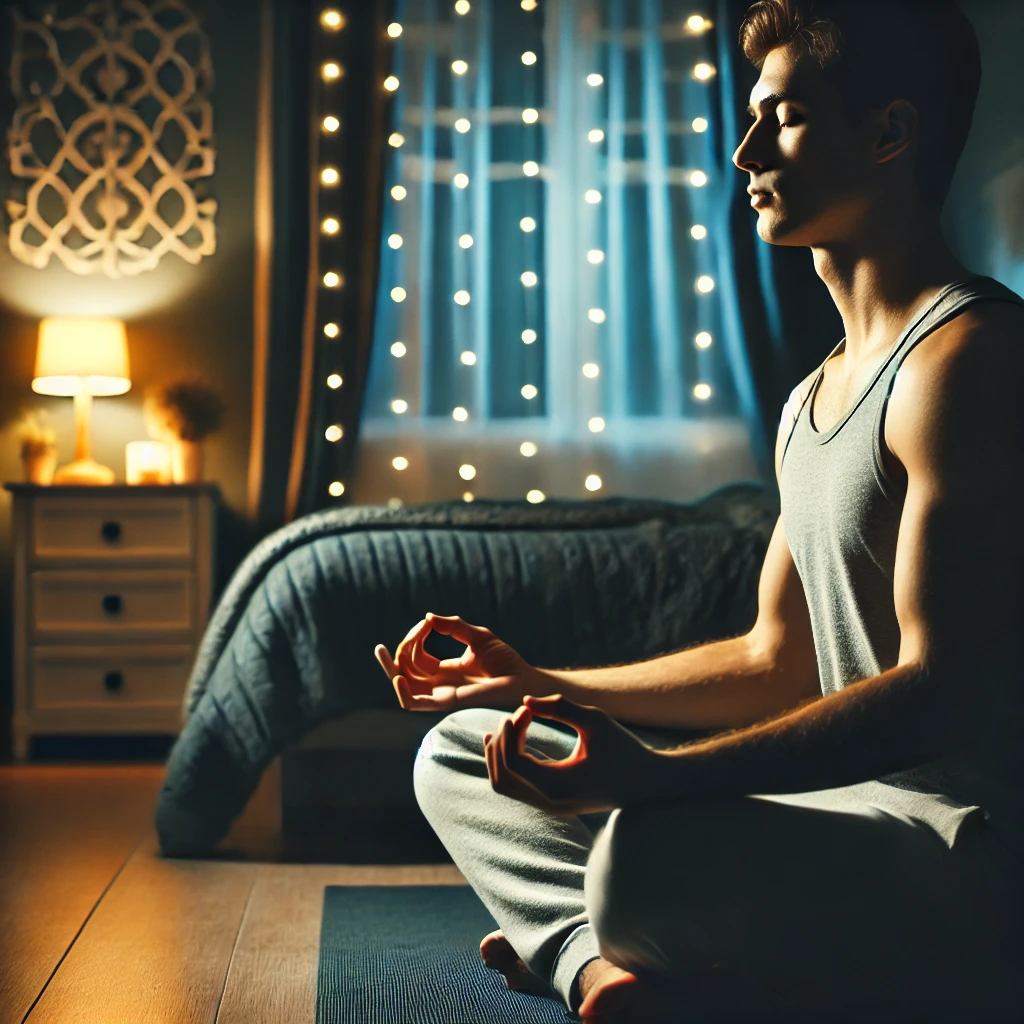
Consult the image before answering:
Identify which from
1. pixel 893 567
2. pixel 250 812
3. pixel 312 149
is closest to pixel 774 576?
pixel 893 567

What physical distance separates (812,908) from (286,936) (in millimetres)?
913

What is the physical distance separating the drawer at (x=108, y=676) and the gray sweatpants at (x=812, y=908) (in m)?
2.54

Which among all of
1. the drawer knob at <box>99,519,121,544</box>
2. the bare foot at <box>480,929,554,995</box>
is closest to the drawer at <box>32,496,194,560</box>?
the drawer knob at <box>99,519,121,544</box>

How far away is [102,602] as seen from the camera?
3.19 meters

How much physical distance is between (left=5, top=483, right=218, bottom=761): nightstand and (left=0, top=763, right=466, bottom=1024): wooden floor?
0.72 m

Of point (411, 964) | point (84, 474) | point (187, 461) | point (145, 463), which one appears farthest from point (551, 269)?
point (411, 964)

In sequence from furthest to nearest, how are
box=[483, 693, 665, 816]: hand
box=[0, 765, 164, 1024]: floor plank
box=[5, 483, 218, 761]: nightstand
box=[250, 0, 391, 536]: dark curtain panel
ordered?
box=[250, 0, 391, 536]: dark curtain panel, box=[5, 483, 218, 761]: nightstand, box=[0, 765, 164, 1024]: floor plank, box=[483, 693, 665, 816]: hand

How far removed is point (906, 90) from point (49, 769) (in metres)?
2.75

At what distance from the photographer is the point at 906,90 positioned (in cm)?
92

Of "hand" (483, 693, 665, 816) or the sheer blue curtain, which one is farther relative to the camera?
the sheer blue curtain

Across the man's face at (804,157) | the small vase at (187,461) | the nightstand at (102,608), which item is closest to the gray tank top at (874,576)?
the man's face at (804,157)

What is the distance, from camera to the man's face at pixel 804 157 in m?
0.94

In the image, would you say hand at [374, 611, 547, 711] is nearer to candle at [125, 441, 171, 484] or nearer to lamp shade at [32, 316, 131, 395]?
candle at [125, 441, 171, 484]

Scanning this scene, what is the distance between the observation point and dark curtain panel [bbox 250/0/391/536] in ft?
12.5
